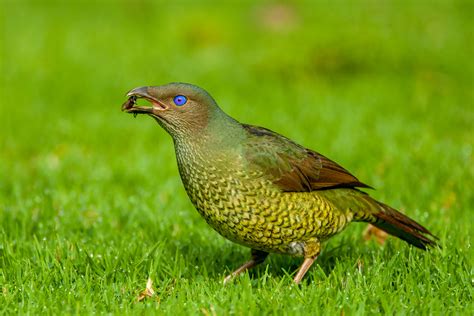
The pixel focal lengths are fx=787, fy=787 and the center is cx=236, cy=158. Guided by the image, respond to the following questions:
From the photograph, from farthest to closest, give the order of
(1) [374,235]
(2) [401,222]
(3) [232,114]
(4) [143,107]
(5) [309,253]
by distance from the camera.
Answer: (3) [232,114]
(1) [374,235]
(2) [401,222]
(5) [309,253]
(4) [143,107]

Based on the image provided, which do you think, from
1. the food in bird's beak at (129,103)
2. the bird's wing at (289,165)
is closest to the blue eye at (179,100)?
the food in bird's beak at (129,103)

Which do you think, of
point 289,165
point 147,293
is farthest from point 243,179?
point 147,293

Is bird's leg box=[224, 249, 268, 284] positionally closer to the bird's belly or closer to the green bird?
the green bird

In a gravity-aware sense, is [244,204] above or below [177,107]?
below

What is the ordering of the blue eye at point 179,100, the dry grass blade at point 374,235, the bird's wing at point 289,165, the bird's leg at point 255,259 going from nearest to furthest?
the blue eye at point 179,100
the bird's wing at point 289,165
the bird's leg at point 255,259
the dry grass blade at point 374,235

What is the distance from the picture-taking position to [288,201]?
185 inches

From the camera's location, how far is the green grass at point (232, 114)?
4.50 m

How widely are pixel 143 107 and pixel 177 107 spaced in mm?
209

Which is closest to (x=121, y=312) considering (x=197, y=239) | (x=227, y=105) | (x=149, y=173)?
(x=197, y=239)

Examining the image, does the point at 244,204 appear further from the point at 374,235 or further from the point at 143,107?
the point at 374,235

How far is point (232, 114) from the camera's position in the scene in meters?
8.84

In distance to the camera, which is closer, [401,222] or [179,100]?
[179,100]

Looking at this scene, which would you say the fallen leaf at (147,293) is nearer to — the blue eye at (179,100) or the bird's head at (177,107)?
the bird's head at (177,107)

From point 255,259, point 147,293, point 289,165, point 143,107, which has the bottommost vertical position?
point 147,293
